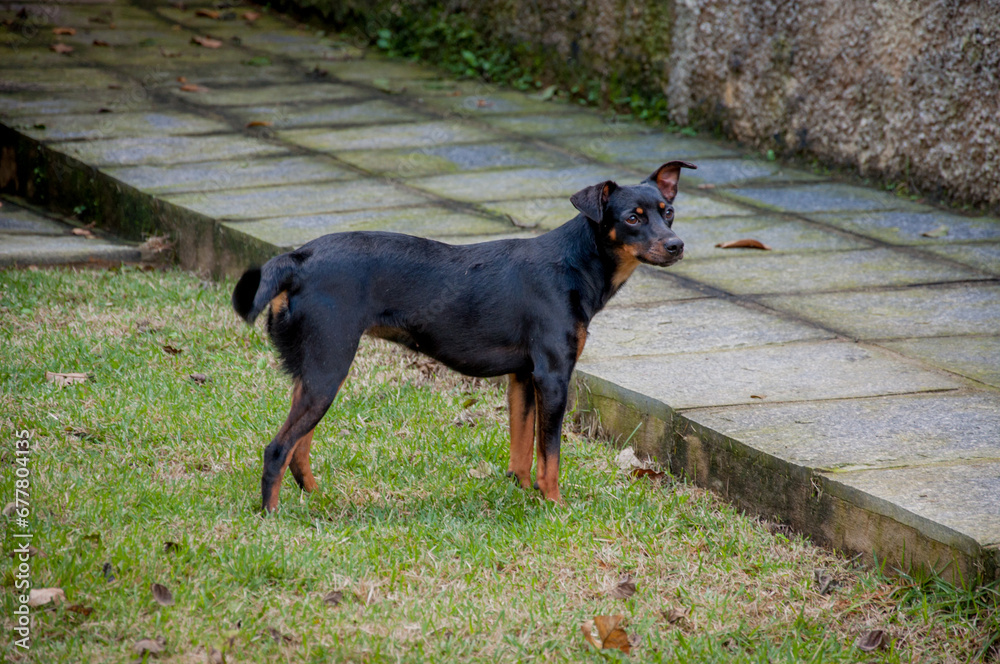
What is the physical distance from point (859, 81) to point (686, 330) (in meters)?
3.44

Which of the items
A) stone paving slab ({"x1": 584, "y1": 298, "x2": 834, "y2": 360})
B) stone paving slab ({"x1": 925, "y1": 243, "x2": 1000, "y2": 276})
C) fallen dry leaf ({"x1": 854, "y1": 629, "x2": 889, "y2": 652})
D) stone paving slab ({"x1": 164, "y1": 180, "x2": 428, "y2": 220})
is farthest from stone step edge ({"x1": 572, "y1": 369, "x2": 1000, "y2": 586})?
stone paving slab ({"x1": 164, "y1": 180, "x2": 428, "y2": 220})

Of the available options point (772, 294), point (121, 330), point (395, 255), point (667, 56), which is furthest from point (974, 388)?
point (667, 56)

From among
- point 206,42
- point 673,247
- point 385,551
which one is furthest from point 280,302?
point 206,42

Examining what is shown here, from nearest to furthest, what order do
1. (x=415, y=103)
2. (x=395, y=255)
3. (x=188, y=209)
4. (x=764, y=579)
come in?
(x=764, y=579) → (x=395, y=255) → (x=188, y=209) → (x=415, y=103)

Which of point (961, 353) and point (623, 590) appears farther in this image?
point (961, 353)

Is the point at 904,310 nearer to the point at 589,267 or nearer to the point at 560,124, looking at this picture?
the point at 589,267

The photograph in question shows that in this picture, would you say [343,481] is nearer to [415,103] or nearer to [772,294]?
[772,294]

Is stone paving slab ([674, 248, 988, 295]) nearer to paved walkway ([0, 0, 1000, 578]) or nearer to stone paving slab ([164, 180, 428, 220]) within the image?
paved walkway ([0, 0, 1000, 578])

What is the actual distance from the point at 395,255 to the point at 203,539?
3.42 feet

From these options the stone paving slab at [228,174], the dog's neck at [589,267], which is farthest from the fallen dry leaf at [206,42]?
the dog's neck at [589,267]

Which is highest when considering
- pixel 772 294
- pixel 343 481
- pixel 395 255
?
pixel 395 255

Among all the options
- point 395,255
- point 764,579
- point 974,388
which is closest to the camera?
point 764,579

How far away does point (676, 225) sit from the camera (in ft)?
21.0

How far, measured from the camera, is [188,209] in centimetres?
637
